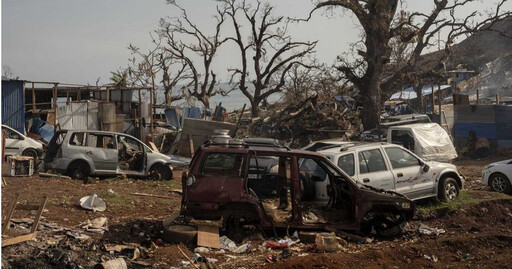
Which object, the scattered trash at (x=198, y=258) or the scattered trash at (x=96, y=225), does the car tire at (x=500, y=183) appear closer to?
the scattered trash at (x=198, y=258)

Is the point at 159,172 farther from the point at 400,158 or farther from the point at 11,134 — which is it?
the point at 400,158

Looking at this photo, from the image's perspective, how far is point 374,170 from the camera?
11734 millimetres

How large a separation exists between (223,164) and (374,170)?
12.8ft

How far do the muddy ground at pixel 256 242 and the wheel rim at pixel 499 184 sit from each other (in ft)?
5.86

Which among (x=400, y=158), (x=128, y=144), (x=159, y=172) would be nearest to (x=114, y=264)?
(x=400, y=158)

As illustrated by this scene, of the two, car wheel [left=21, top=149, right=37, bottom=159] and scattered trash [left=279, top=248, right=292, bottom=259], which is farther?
car wheel [left=21, top=149, right=37, bottom=159]

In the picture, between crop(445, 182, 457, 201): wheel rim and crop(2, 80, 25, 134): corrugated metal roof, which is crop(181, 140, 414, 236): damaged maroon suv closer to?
crop(445, 182, 457, 201): wheel rim

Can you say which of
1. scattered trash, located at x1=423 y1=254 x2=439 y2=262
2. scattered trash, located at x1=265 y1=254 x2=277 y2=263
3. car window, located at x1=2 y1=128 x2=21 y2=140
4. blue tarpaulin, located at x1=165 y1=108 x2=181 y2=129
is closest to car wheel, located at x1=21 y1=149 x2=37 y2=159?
car window, located at x1=2 y1=128 x2=21 y2=140

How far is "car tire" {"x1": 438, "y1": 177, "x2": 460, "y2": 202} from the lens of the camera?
502 inches

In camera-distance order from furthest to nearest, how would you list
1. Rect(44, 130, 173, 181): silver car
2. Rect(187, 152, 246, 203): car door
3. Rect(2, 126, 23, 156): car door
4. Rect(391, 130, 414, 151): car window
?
Rect(2, 126, 23, 156): car door < Rect(391, 130, 414, 151): car window < Rect(44, 130, 173, 181): silver car < Rect(187, 152, 246, 203): car door

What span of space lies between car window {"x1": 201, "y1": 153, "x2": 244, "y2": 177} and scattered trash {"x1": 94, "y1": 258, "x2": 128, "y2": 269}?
221cm

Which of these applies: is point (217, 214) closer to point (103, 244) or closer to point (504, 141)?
point (103, 244)

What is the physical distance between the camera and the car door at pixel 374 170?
454 inches

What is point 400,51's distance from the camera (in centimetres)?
3991
